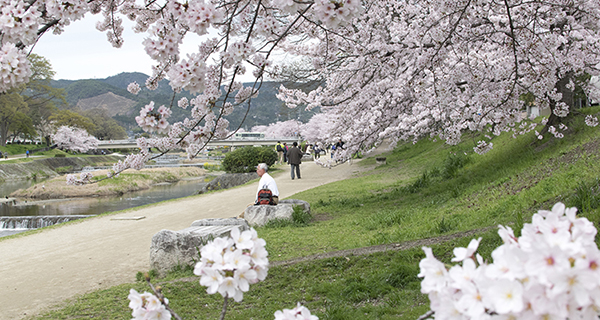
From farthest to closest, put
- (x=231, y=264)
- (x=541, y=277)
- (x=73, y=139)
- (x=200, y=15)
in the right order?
1. (x=73, y=139)
2. (x=200, y=15)
3. (x=231, y=264)
4. (x=541, y=277)

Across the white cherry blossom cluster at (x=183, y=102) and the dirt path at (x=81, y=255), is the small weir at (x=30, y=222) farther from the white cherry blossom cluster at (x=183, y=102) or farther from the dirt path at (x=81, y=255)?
the white cherry blossom cluster at (x=183, y=102)

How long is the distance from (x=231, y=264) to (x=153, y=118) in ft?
7.18

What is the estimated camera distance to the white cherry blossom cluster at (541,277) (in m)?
0.98

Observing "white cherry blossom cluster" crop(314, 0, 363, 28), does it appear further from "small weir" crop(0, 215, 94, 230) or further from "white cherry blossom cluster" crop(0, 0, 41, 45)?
"small weir" crop(0, 215, 94, 230)

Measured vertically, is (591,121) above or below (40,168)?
below

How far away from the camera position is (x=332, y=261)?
15.7ft

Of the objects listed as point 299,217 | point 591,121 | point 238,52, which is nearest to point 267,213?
point 299,217

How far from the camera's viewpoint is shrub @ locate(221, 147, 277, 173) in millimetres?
23969

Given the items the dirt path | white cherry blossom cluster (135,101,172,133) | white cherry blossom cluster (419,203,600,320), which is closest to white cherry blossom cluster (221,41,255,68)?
white cherry blossom cluster (135,101,172,133)

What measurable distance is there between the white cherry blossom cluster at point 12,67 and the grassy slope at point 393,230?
248cm

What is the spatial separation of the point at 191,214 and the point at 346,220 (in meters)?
4.93

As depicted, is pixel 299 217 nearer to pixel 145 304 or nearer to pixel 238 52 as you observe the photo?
pixel 238 52

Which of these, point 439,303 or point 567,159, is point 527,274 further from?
point 567,159

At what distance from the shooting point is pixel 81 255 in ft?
23.6
